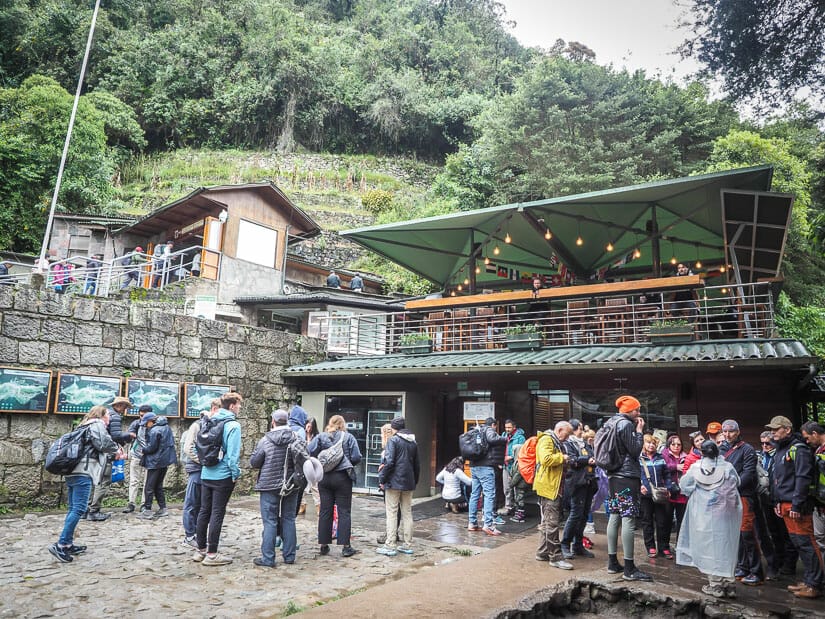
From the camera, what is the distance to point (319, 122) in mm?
40531

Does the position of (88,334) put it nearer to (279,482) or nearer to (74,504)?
(74,504)

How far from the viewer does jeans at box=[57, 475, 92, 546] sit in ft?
18.1

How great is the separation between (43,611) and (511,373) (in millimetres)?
8087

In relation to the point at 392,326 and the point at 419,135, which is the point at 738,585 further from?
the point at 419,135

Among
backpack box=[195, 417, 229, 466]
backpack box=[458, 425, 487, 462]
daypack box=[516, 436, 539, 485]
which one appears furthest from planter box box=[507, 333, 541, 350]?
backpack box=[195, 417, 229, 466]

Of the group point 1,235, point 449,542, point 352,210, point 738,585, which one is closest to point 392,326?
point 449,542

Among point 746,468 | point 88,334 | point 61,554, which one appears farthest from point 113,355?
point 746,468

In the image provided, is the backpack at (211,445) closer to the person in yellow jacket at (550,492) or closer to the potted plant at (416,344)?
the person in yellow jacket at (550,492)

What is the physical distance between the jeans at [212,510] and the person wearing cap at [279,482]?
372 millimetres

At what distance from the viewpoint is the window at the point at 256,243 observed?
18375 mm

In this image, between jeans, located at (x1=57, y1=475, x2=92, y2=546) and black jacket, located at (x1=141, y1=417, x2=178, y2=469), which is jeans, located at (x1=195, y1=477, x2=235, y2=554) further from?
black jacket, located at (x1=141, y1=417, x2=178, y2=469)

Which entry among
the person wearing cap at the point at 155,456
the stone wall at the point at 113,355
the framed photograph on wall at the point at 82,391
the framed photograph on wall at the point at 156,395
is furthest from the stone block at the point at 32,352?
the person wearing cap at the point at 155,456

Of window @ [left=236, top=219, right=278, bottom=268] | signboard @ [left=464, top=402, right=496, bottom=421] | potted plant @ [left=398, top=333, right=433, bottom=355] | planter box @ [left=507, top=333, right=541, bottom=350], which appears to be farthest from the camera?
window @ [left=236, top=219, right=278, bottom=268]

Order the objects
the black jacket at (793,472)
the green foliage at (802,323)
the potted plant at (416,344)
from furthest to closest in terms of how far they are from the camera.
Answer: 1. the green foliage at (802,323)
2. the potted plant at (416,344)
3. the black jacket at (793,472)
